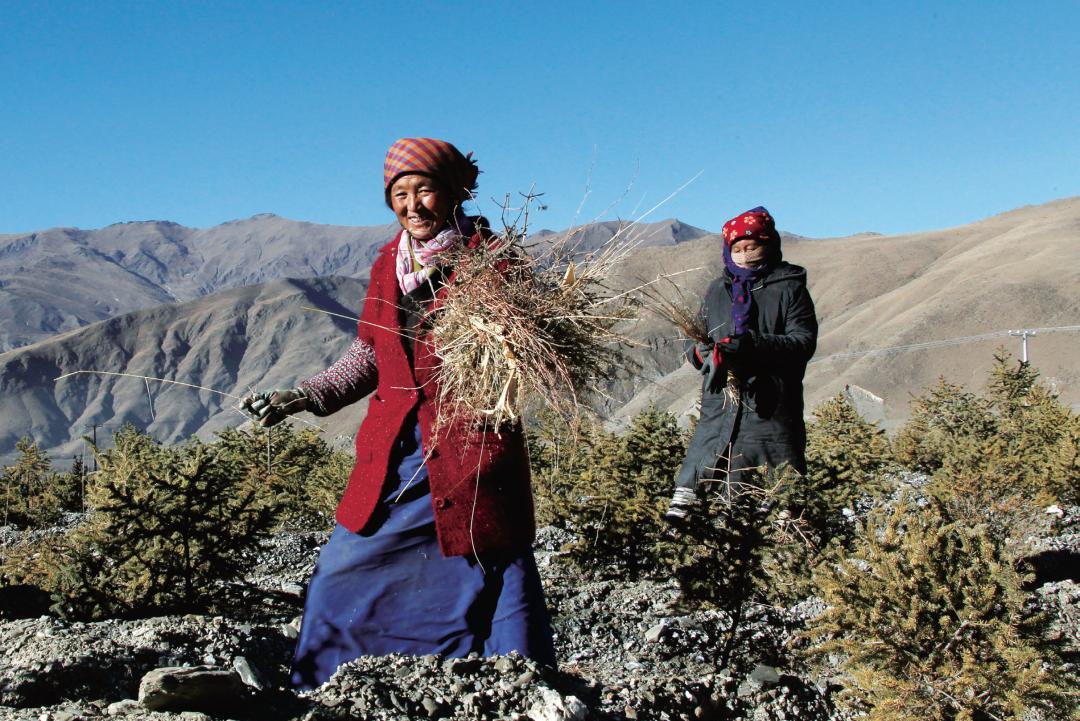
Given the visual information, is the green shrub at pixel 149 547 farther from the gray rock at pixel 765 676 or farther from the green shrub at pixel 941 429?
the green shrub at pixel 941 429

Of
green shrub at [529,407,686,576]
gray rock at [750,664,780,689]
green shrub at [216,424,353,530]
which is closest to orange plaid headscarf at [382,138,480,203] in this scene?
gray rock at [750,664,780,689]

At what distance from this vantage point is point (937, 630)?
3.03 meters

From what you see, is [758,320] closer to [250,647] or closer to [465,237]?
[465,237]

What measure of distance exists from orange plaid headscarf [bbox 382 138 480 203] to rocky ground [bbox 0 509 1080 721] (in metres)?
1.49

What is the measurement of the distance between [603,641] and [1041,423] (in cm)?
727

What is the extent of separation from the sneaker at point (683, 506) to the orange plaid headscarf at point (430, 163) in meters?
1.45

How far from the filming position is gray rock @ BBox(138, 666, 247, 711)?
260 centimetres

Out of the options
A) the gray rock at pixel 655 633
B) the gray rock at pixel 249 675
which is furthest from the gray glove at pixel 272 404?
the gray rock at pixel 655 633

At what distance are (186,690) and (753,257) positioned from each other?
9.49 feet

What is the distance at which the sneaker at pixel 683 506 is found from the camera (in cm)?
385

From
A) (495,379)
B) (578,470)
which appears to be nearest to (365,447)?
(495,379)

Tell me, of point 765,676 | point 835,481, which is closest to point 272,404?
point 765,676

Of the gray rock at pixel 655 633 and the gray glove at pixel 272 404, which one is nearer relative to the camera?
the gray glove at pixel 272 404

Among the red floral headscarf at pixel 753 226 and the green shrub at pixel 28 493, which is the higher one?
the red floral headscarf at pixel 753 226
